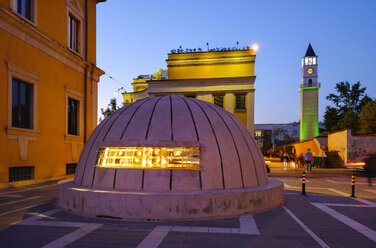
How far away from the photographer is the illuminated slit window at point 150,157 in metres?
8.78

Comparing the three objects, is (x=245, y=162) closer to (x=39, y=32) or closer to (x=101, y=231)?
(x=101, y=231)

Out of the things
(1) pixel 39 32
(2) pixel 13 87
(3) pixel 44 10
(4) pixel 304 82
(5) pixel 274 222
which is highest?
(4) pixel 304 82

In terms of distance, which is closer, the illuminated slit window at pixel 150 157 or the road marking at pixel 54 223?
the road marking at pixel 54 223

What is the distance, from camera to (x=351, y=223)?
7.71m

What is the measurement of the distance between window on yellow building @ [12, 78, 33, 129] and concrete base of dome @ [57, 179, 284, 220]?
898 centimetres

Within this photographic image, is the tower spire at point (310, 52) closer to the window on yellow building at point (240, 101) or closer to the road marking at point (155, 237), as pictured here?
the window on yellow building at point (240, 101)

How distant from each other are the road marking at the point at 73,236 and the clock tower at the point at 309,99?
236 feet

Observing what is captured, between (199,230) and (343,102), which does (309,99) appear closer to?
(343,102)

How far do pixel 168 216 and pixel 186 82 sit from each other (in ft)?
94.4

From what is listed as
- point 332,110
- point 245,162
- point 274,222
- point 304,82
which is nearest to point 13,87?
point 245,162

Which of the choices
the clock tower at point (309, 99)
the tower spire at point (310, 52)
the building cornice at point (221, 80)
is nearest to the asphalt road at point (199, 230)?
the building cornice at point (221, 80)

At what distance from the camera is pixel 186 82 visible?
35.2m

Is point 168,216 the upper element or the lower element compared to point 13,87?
lower

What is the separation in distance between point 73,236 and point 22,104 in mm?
11790
